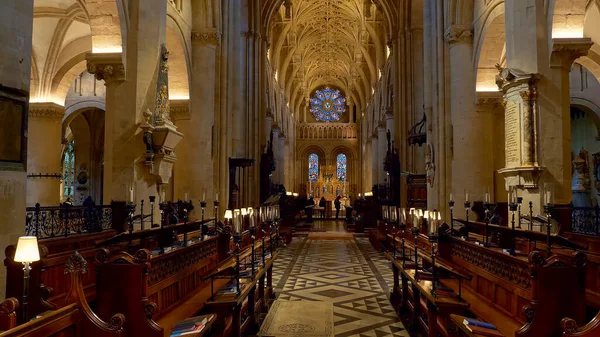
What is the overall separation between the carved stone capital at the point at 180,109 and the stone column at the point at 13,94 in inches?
305

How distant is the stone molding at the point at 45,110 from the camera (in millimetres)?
16688

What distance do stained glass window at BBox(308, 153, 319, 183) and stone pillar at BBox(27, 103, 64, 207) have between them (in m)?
31.9

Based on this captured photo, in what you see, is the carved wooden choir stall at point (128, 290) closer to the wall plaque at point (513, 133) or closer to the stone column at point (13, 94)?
the stone column at point (13, 94)

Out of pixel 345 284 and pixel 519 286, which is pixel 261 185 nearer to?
pixel 345 284

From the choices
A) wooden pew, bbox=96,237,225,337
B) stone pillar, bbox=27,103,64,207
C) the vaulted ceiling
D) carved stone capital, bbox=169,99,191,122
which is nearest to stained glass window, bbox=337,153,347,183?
the vaulted ceiling

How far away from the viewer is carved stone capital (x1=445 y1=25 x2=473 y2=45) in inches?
Result: 520

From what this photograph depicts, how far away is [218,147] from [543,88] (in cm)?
979

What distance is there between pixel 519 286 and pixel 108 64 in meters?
7.86

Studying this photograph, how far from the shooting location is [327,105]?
48.4 meters

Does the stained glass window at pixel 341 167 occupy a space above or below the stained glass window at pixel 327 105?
below

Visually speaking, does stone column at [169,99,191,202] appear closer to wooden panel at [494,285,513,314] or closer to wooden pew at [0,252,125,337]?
wooden panel at [494,285,513,314]

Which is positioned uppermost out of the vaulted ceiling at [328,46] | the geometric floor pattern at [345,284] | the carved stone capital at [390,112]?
the vaulted ceiling at [328,46]

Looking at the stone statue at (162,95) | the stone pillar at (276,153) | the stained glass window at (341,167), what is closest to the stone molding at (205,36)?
the stone statue at (162,95)

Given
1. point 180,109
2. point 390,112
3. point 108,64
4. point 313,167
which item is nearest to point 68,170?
point 180,109
